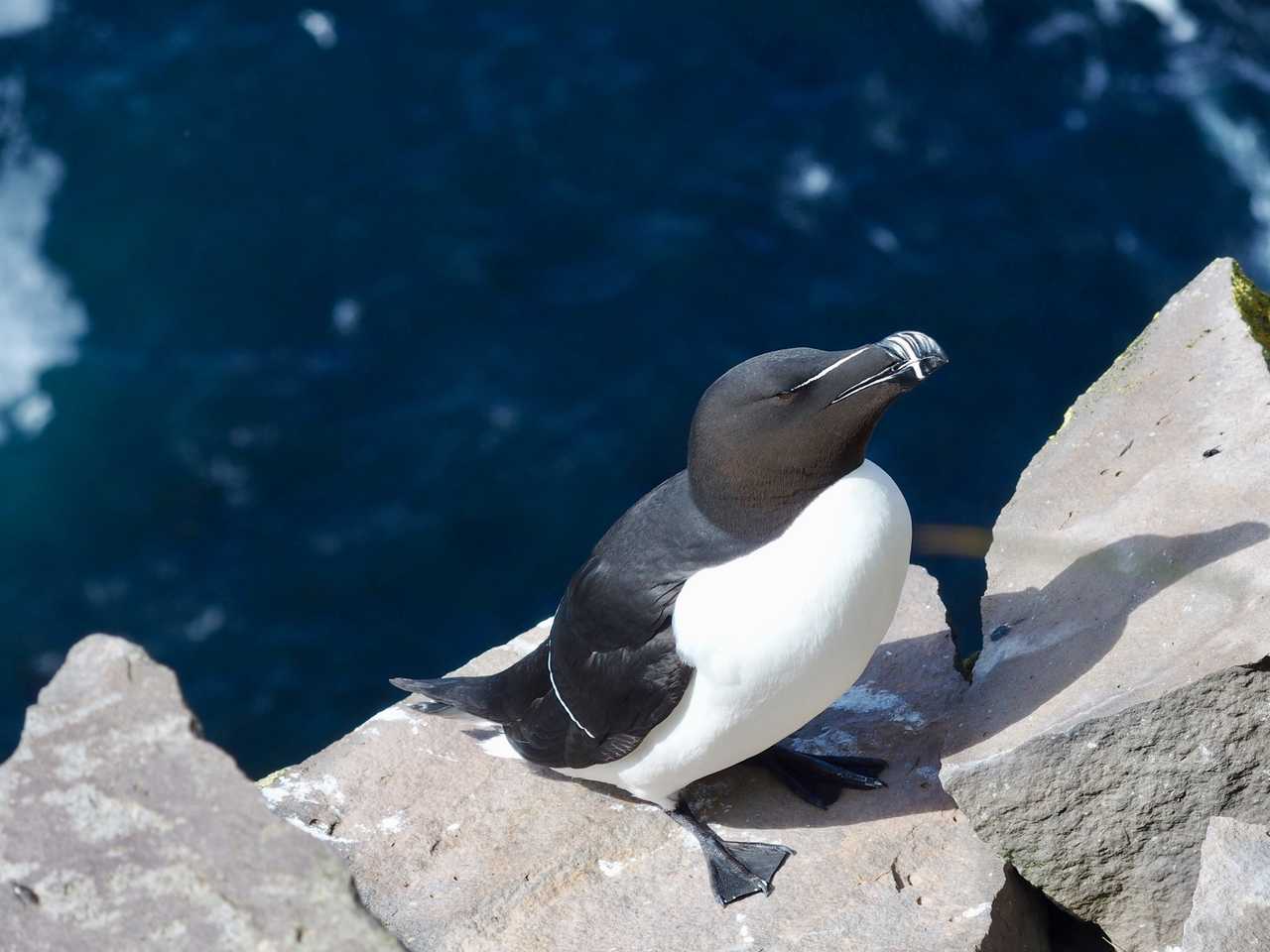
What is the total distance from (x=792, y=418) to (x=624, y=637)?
72 centimetres

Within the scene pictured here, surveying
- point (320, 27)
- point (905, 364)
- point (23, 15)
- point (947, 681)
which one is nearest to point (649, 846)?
point (947, 681)

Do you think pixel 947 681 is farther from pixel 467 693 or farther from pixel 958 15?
pixel 958 15

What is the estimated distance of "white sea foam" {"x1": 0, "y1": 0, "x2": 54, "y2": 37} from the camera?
9.68 metres

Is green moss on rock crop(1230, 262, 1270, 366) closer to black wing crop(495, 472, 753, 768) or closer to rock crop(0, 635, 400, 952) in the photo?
black wing crop(495, 472, 753, 768)

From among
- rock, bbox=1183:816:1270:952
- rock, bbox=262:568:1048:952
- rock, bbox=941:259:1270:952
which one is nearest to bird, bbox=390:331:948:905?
rock, bbox=262:568:1048:952

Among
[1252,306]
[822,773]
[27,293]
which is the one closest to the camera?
[822,773]

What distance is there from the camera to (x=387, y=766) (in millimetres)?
4863

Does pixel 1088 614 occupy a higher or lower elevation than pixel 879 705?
higher

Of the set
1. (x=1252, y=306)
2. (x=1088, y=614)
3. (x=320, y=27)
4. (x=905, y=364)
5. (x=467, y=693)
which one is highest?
(x=905, y=364)

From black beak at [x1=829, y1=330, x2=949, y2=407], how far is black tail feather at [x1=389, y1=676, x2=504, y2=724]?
1469mm

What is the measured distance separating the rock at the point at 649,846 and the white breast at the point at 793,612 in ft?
1.52

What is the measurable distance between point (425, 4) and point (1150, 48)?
170 inches

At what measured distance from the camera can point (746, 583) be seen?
13.2ft

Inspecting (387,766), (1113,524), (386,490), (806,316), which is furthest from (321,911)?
(806,316)
